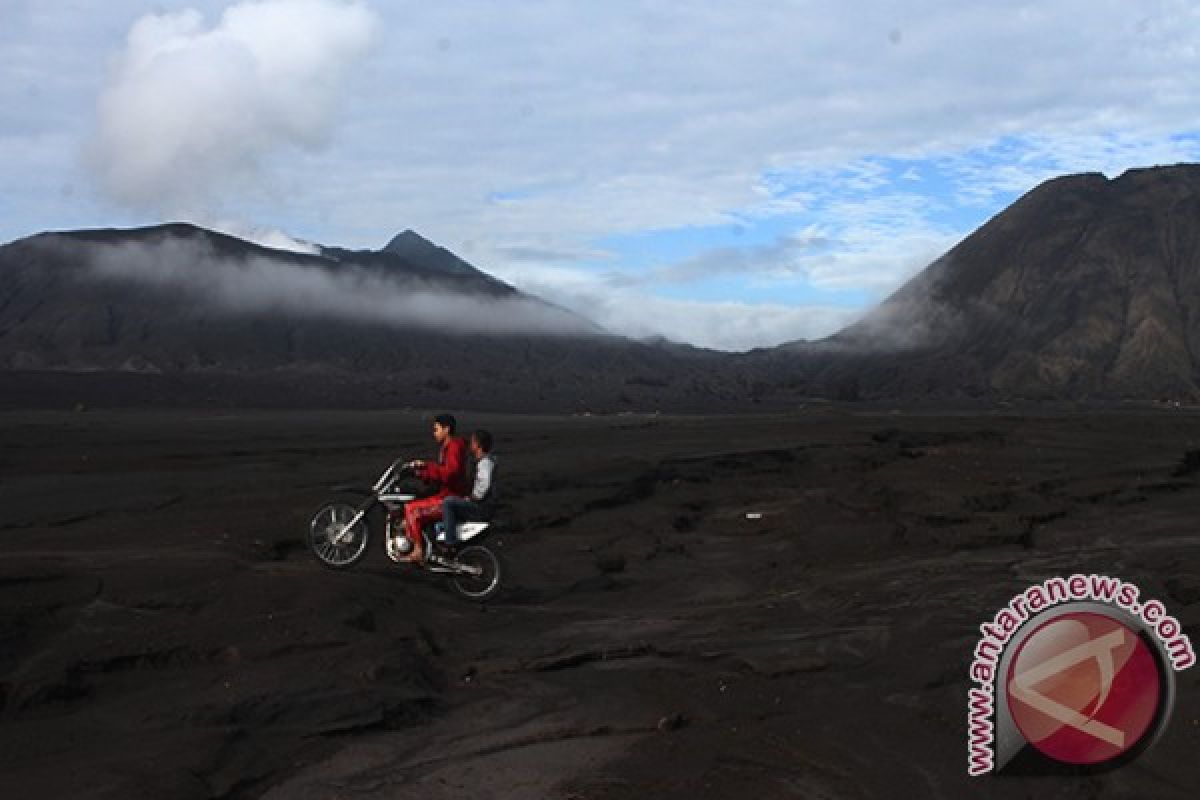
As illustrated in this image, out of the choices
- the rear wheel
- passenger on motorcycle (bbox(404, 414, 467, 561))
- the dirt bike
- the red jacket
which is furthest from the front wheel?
the rear wheel

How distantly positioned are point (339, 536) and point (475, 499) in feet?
5.98

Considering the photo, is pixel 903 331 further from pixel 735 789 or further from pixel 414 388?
pixel 735 789

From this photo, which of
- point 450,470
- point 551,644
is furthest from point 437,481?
point 551,644

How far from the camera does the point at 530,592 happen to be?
1354 cm

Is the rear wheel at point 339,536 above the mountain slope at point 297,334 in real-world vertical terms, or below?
below

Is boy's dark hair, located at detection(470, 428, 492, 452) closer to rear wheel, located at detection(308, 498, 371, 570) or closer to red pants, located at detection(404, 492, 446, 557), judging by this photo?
red pants, located at detection(404, 492, 446, 557)

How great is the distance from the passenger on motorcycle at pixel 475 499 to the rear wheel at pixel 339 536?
4.18ft

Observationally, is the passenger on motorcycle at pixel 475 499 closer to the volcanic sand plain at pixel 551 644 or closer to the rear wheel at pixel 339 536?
the volcanic sand plain at pixel 551 644

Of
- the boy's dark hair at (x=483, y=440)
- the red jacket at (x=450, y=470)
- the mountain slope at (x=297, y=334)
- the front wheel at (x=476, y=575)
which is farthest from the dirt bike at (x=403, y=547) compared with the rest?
the mountain slope at (x=297, y=334)

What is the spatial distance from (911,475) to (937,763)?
64.3ft

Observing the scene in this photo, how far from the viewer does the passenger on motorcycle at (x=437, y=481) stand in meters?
12.5

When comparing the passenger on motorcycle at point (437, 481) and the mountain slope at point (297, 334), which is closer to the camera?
the passenger on motorcycle at point (437, 481)

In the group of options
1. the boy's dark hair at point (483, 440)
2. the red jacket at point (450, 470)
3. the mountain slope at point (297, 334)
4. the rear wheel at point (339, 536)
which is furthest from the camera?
the mountain slope at point (297, 334)

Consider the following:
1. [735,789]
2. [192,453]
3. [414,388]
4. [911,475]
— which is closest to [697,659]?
[735,789]
